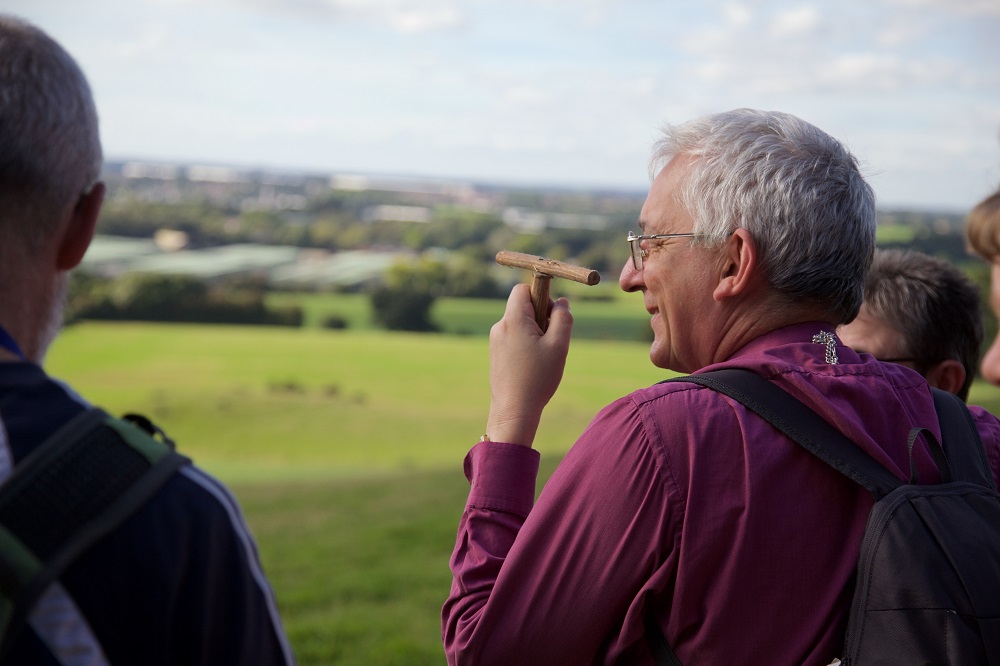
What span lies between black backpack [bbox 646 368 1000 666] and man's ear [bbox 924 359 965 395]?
3.41ft

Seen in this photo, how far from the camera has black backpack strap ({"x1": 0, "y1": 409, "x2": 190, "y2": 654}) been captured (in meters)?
1.19

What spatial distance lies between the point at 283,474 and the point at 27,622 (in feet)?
61.5

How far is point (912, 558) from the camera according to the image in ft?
5.73

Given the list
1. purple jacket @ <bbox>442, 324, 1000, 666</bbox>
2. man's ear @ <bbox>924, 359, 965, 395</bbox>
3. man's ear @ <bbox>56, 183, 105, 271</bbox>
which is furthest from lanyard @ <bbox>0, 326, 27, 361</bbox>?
man's ear @ <bbox>924, 359, 965, 395</bbox>

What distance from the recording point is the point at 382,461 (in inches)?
871

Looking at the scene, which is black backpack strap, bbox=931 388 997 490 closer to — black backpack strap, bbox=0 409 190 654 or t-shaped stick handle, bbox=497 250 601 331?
t-shaped stick handle, bbox=497 250 601 331

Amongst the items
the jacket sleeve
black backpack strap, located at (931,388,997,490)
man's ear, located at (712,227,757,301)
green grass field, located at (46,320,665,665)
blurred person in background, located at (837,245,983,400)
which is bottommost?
green grass field, located at (46,320,665,665)

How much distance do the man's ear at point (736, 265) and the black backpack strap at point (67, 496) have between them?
132cm

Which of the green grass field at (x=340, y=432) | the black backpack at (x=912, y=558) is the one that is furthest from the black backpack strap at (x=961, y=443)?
the green grass field at (x=340, y=432)

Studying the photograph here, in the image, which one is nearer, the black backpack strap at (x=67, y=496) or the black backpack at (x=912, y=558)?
the black backpack strap at (x=67, y=496)

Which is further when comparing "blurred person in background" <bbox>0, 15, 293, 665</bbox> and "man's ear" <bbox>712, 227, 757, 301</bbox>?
"man's ear" <bbox>712, 227, 757, 301</bbox>

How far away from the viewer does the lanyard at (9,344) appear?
141 centimetres

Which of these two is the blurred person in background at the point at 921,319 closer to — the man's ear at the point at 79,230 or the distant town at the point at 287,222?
the man's ear at the point at 79,230

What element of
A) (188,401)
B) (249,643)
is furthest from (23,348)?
(188,401)
